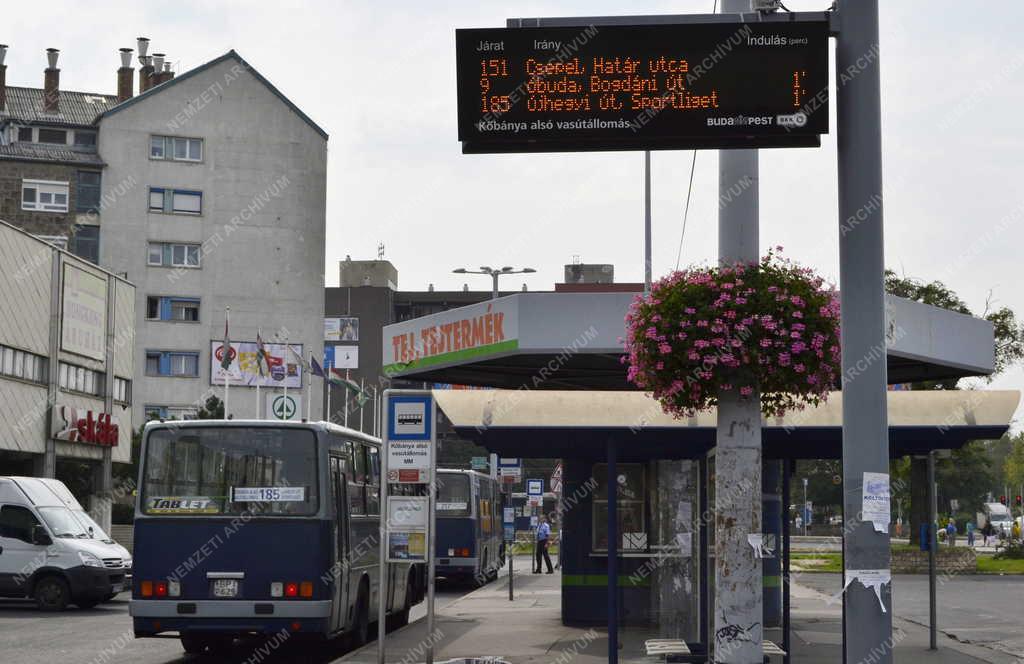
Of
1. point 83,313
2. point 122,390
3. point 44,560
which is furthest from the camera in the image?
point 122,390

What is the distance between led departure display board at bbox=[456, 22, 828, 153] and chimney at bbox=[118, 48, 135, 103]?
82.4 m

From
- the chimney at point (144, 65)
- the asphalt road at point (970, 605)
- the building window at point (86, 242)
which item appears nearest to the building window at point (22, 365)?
the asphalt road at point (970, 605)

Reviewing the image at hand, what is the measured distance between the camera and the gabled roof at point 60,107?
8094cm

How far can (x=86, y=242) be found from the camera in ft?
259

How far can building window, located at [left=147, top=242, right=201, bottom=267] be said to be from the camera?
7988 cm

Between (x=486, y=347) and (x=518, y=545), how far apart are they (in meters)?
66.7

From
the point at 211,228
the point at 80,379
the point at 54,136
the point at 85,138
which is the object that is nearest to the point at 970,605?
the point at 80,379

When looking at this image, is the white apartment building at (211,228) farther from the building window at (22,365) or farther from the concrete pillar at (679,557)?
the concrete pillar at (679,557)

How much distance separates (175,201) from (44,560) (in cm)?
5408

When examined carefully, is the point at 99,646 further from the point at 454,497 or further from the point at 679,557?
the point at 454,497

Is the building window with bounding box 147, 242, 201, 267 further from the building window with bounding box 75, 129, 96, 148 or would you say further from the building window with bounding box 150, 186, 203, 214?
the building window with bounding box 75, 129, 96, 148

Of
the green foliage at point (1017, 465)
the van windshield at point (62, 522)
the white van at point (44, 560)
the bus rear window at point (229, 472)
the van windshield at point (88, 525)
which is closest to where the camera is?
the bus rear window at point (229, 472)

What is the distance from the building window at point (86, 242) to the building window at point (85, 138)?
452cm

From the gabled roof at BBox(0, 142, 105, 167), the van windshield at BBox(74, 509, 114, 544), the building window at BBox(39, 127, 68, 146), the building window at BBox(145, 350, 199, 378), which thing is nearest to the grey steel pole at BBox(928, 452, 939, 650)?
the van windshield at BBox(74, 509, 114, 544)
